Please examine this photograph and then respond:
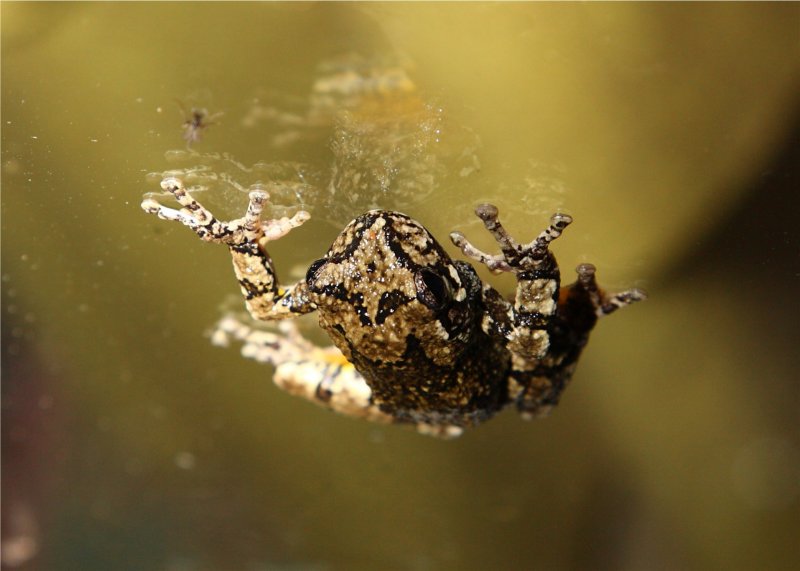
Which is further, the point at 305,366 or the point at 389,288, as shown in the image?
the point at 305,366

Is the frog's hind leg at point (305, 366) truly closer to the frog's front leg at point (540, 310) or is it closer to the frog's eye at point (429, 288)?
the frog's front leg at point (540, 310)

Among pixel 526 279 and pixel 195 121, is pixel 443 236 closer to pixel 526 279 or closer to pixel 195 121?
pixel 526 279

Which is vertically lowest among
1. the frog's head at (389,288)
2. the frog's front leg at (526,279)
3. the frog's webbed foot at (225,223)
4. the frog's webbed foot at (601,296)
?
the frog's head at (389,288)

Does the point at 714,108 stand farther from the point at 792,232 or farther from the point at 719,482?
the point at 719,482

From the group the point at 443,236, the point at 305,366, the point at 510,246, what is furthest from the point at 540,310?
the point at 305,366

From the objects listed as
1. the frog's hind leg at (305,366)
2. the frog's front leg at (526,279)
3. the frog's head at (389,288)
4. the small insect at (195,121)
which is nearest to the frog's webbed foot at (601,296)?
the frog's front leg at (526,279)

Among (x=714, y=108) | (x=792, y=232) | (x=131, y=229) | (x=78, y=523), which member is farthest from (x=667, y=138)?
(x=78, y=523)
